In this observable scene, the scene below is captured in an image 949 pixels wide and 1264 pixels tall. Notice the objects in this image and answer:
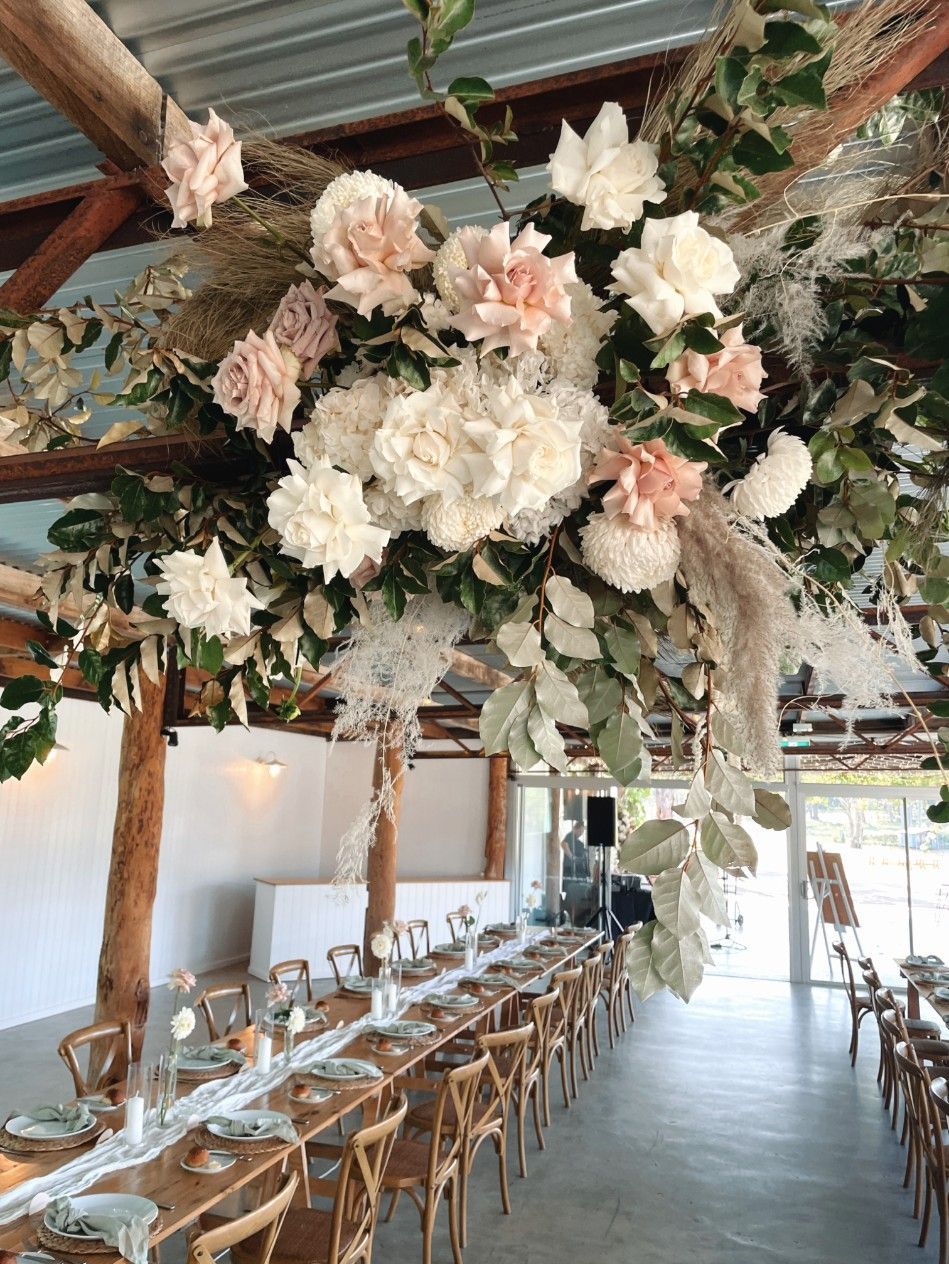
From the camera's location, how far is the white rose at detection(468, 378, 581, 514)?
2.29 feet

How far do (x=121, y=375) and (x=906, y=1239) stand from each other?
17.2 ft

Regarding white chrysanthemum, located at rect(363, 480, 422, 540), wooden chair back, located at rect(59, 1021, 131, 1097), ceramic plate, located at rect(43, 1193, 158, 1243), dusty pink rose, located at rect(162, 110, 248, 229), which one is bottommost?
wooden chair back, located at rect(59, 1021, 131, 1097)

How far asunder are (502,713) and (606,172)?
0.46 meters

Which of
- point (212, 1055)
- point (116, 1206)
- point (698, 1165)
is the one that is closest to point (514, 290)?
point (116, 1206)

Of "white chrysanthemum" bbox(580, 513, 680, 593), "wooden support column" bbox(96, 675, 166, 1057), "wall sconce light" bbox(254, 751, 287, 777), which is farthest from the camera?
"wall sconce light" bbox(254, 751, 287, 777)

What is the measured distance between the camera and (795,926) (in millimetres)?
10953

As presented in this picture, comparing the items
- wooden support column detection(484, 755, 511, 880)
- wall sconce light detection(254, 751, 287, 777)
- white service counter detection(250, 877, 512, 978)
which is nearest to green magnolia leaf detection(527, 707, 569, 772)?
white service counter detection(250, 877, 512, 978)

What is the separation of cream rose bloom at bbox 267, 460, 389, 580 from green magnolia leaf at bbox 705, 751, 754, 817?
36cm

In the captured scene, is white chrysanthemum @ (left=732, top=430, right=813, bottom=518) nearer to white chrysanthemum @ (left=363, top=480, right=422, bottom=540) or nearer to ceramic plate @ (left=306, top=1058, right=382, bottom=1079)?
white chrysanthemum @ (left=363, top=480, right=422, bottom=540)

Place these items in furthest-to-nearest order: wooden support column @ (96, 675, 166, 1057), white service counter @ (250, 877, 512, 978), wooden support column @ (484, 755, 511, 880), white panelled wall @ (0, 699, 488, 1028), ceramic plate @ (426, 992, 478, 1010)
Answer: wooden support column @ (484, 755, 511, 880)
white service counter @ (250, 877, 512, 978)
white panelled wall @ (0, 699, 488, 1028)
wooden support column @ (96, 675, 166, 1057)
ceramic plate @ (426, 992, 478, 1010)

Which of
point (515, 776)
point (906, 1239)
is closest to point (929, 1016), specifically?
point (515, 776)

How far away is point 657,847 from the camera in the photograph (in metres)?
0.77

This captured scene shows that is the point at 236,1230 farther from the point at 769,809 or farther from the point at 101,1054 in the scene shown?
the point at 101,1054

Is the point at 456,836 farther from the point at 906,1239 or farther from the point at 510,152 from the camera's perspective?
the point at 510,152
